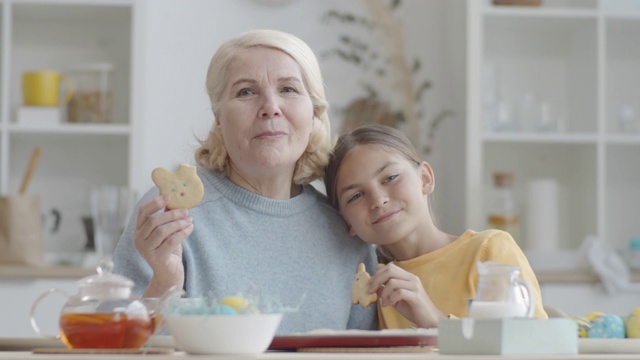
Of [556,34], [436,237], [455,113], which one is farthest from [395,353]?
[556,34]

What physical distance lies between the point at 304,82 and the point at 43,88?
80.7 inches

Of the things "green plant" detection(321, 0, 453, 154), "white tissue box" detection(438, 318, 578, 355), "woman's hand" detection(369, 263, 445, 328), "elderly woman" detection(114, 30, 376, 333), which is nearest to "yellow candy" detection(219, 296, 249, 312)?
"white tissue box" detection(438, 318, 578, 355)

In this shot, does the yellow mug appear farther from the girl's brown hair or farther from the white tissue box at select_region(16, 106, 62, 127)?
the girl's brown hair

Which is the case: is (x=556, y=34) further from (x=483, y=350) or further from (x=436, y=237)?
(x=483, y=350)

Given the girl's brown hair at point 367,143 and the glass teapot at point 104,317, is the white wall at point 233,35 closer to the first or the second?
the girl's brown hair at point 367,143

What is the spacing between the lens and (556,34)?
4309 mm

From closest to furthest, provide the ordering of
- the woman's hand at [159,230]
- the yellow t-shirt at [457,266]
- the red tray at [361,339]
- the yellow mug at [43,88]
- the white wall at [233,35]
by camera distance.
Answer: the red tray at [361,339]
the woman's hand at [159,230]
the yellow t-shirt at [457,266]
the yellow mug at [43,88]
the white wall at [233,35]

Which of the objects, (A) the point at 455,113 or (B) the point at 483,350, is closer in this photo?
(B) the point at 483,350

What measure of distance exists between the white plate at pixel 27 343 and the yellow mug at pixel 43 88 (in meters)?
2.47

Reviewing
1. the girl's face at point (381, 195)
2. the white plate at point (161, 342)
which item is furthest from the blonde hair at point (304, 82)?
the white plate at point (161, 342)

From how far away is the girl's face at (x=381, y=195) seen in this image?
203 cm

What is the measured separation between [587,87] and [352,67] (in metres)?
0.92

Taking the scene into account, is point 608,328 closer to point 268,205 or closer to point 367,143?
point 367,143

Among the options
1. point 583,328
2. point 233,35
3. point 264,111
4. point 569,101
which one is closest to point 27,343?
point 264,111
